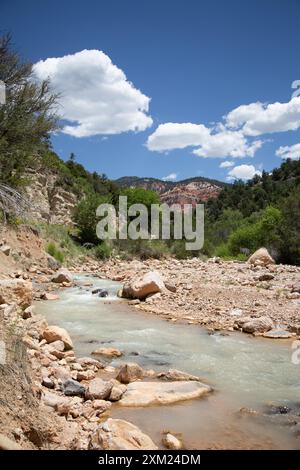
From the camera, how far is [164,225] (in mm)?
31297

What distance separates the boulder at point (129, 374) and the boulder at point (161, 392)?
28 cm

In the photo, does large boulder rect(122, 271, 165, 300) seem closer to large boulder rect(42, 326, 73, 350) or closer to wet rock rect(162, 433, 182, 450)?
large boulder rect(42, 326, 73, 350)

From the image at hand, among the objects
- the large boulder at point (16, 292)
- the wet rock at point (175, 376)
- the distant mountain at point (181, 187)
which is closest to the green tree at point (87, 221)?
the large boulder at point (16, 292)

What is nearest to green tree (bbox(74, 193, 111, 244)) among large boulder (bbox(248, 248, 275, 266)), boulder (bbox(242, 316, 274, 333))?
large boulder (bbox(248, 248, 275, 266))

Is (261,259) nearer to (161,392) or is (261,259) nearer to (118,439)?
(161,392)

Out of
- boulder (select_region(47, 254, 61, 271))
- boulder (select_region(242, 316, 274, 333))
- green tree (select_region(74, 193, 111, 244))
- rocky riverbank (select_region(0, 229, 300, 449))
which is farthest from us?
green tree (select_region(74, 193, 111, 244))

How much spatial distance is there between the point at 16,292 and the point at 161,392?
17.0 ft

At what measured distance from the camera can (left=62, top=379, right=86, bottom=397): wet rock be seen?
17.5 feet

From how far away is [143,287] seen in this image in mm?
13055

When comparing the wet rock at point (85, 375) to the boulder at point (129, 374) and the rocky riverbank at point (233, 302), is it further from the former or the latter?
the rocky riverbank at point (233, 302)

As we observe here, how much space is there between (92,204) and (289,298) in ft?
54.0

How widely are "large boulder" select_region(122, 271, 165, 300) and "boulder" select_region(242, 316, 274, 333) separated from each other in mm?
4181

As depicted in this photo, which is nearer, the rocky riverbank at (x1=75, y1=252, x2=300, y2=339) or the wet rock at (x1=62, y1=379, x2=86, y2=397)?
the wet rock at (x1=62, y1=379, x2=86, y2=397)
